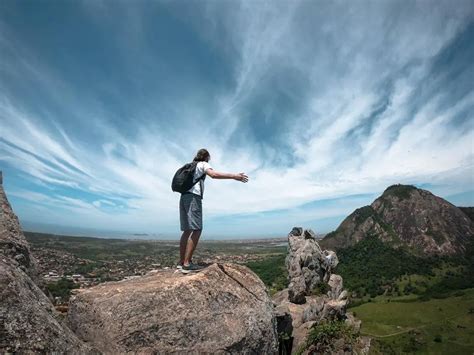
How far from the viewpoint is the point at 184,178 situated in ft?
34.2

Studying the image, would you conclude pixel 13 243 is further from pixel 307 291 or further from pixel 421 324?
pixel 421 324

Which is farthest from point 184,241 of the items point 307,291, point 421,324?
point 421,324

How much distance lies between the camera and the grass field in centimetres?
11494

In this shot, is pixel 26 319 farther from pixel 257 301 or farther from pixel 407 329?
pixel 407 329

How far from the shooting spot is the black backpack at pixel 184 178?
1044 cm

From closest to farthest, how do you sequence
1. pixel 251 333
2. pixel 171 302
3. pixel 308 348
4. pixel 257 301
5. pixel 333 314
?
pixel 171 302 < pixel 251 333 < pixel 257 301 < pixel 308 348 < pixel 333 314

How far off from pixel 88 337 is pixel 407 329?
15611cm

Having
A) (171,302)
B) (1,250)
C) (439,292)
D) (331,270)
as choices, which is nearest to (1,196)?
(1,250)

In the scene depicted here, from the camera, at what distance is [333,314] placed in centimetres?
2764

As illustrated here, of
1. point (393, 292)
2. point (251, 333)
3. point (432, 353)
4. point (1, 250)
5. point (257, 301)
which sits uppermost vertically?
point (1, 250)

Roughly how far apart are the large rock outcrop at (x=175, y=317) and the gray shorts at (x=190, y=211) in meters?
1.57

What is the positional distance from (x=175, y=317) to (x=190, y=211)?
132 inches

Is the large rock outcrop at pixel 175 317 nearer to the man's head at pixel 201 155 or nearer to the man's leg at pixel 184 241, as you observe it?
the man's leg at pixel 184 241

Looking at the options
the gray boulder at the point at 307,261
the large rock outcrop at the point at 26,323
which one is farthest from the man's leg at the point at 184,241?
the gray boulder at the point at 307,261
